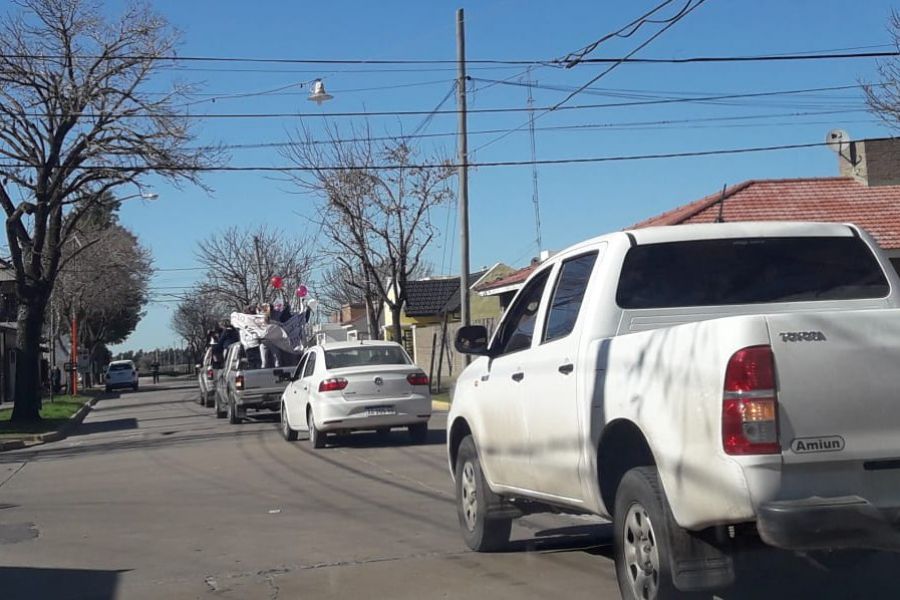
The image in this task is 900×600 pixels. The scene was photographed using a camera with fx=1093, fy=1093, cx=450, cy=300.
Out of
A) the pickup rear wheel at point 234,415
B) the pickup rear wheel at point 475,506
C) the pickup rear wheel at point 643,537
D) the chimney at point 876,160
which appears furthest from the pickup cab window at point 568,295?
the chimney at point 876,160

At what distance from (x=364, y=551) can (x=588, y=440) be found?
3.25 metres

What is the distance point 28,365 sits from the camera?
2573cm

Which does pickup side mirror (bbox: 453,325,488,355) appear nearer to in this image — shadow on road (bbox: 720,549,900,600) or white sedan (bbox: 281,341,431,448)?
shadow on road (bbox: 720,549,900,600)

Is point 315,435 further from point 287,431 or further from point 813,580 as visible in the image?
point 813,580

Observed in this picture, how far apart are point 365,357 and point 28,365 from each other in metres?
12.4

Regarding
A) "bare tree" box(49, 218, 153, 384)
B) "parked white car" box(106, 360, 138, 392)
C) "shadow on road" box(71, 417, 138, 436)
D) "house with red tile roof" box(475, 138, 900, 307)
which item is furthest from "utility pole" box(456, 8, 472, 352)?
"parked white car" box(106, 360, 138, 392)

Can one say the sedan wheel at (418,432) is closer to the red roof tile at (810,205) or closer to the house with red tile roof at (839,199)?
the house with red tile roof at (839,199)

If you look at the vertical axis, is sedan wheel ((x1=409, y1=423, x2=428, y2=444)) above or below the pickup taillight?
below

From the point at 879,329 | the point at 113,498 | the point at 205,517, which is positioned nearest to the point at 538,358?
the point at 879,329

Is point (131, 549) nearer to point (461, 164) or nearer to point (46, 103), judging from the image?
point (461, 164)

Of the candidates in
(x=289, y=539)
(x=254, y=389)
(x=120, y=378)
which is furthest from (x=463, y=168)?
(x=120, y=378)

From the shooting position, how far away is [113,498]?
486 inches

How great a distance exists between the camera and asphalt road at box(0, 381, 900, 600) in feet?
23.5

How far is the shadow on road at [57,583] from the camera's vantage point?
7484 mm
